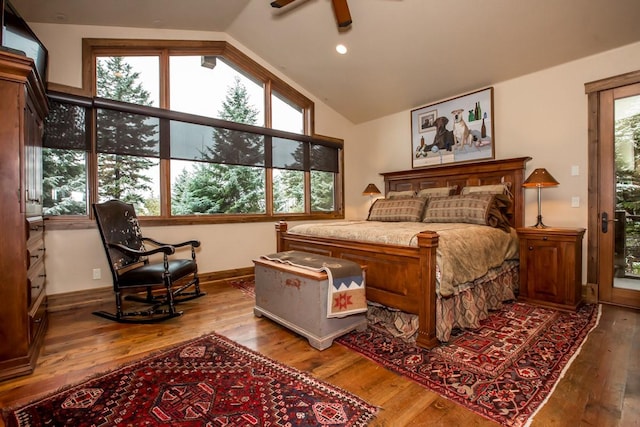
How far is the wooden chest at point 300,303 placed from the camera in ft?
7.14

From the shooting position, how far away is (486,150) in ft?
13.2

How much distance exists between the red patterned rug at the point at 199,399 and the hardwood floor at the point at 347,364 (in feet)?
0.44

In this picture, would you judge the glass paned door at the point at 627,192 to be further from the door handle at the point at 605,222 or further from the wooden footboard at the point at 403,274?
the wooden footboard at the point at 403,274

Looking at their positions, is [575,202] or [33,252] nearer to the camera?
[33,252]

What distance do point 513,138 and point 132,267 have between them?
4.62 meters

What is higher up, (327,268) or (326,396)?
(327,268)

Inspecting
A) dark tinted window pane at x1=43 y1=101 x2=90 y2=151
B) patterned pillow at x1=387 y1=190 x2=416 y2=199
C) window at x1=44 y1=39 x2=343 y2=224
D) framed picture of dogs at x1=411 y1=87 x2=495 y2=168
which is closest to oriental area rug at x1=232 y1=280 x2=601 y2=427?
patterned pillow at x1=387 y1=190 x2=416 y2=199

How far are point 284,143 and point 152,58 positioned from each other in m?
2.04

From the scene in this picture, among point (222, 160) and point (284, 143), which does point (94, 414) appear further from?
point (284, 143)

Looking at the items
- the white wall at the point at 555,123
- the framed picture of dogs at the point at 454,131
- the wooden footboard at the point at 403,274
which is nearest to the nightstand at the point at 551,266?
the white wall at the point at 555,123

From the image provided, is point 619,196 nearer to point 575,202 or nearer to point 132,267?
point 575,202

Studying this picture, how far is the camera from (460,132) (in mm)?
4277

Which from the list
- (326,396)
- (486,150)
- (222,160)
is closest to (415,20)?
(486,150)

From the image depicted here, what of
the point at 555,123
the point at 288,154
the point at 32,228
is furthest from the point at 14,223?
the point at 555,123
